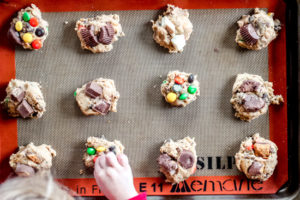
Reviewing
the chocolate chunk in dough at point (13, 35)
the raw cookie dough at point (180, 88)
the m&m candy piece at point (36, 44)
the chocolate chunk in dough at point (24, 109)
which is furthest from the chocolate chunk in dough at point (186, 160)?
the chocolate chunk in dough at point (13, 35)

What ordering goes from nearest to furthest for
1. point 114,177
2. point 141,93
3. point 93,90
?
point 114,177
point 93,90
point 141,93

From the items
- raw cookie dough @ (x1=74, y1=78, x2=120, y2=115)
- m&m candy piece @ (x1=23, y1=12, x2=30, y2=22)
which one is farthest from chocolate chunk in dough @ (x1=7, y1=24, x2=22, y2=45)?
raw cookie dough @ (x1=74, y1=78, x2=120, y2=115)

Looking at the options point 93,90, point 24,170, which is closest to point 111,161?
point 93,90

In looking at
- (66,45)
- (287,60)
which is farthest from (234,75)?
(66,45)

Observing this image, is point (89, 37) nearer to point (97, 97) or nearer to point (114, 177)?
point (97, 97)

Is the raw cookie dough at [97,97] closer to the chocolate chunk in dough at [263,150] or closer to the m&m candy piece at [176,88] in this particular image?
the m&m candy piece at [176,88]
